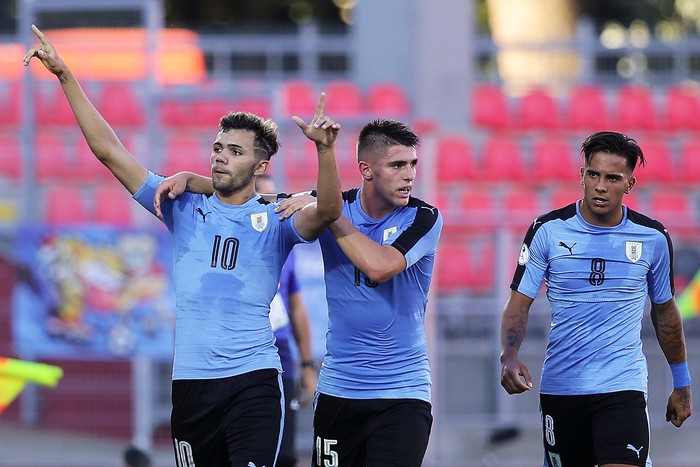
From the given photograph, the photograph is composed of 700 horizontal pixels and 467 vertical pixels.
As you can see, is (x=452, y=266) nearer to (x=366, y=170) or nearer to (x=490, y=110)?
(x=490, y=110)

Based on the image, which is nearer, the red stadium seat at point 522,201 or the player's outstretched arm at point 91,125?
the player's outstretched arm at point 91,125

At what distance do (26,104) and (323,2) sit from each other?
803 inches

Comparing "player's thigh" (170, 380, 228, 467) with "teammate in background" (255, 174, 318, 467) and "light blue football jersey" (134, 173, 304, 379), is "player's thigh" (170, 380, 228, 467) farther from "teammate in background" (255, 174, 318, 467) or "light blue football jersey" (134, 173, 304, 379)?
"teammate in background" (255, 174, 318, 467)

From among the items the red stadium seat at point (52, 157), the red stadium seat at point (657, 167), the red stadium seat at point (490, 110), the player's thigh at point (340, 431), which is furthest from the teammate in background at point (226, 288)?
the red stadium seat at point (490, 110)

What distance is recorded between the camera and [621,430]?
5953mm

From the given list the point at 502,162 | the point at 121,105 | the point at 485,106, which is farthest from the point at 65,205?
the point at 485,106

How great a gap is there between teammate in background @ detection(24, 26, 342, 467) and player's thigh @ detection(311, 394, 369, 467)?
0.98 ft

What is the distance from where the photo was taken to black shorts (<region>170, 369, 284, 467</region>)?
5504 millimetres

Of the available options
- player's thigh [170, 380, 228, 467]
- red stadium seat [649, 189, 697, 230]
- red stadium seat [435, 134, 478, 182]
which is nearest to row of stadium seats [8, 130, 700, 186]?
red stadium seat [435, 134, 478, 182]

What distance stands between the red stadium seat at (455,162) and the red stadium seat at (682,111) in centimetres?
326

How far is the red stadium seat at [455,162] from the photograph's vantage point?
47.9 ft

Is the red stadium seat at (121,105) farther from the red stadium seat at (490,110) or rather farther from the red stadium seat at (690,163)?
the red stadium seat at (690,163)

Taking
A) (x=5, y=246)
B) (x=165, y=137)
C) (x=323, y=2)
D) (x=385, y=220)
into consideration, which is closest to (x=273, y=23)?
(x=323, y=2)

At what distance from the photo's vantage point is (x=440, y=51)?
15555 millimetres
